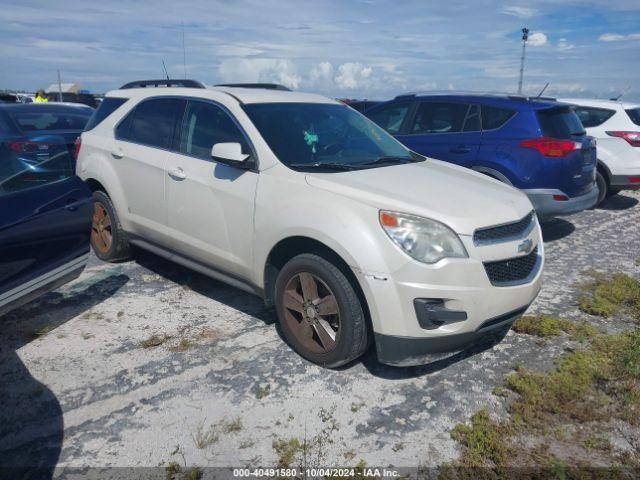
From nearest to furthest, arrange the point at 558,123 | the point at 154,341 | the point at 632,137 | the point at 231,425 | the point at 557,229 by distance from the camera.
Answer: the point at 231,425, the point at 154,341, the point at 558,123, the point at 557,229, the point at 632,137

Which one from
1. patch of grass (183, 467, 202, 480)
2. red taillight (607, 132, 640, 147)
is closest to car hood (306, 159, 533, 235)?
patch of grass (183, 467, 202, 480)

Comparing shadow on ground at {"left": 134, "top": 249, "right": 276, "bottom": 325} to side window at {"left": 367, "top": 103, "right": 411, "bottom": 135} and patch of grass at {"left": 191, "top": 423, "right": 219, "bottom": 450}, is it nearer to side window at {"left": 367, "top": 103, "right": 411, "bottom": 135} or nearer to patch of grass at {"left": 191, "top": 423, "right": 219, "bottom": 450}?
patch of grass at {"left": 191, "top": 423, "right": 219, "bottom": 450}

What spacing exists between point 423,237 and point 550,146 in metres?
3.66

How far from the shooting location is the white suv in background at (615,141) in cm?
829

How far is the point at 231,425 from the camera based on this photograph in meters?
2.87

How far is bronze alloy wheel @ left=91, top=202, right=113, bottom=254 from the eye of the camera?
5.11 m

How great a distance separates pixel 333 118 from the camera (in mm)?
4426

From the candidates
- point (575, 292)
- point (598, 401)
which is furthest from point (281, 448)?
point (575, 292)

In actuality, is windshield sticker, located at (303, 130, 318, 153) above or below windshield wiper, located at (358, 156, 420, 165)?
above

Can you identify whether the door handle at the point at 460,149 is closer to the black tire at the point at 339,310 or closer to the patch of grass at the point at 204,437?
the black tire at the point at 339,310

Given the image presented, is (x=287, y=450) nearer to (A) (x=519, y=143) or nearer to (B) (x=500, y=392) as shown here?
(B) (x=500, y=392)

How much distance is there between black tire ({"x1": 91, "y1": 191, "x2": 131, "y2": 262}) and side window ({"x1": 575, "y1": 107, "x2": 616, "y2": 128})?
300 inches

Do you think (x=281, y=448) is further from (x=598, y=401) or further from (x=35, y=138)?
(x=35, y=138)

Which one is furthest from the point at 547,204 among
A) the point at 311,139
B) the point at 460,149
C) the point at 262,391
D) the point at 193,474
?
the point at 193,474
